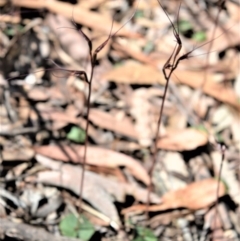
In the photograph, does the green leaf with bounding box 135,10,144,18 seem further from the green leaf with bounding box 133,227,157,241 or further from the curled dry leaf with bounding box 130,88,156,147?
the green leaf with bounding box 133,227,157,241

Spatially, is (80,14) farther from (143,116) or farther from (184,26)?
(143,116)

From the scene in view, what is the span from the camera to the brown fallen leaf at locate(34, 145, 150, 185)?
7.30ft

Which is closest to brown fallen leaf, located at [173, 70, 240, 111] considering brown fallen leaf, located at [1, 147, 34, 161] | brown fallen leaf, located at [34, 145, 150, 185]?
brown fallen leaf, located at [34, 145, 150, 185]

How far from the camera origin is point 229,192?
2197 millimetres

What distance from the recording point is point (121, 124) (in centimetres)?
243

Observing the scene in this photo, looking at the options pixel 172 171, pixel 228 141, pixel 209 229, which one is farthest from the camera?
pixel 228 141

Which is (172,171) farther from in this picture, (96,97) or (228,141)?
(96,97)

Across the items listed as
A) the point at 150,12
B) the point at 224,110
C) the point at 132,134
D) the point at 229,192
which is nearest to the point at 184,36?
the point at 150,12

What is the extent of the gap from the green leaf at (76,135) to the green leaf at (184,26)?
2.96ft

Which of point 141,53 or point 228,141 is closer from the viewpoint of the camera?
point 228,141

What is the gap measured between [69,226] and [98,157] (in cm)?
34

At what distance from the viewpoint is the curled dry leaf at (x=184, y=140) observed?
2.32m

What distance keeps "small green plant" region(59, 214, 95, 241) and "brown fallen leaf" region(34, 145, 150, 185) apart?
0.27m

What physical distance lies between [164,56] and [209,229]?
96cm
